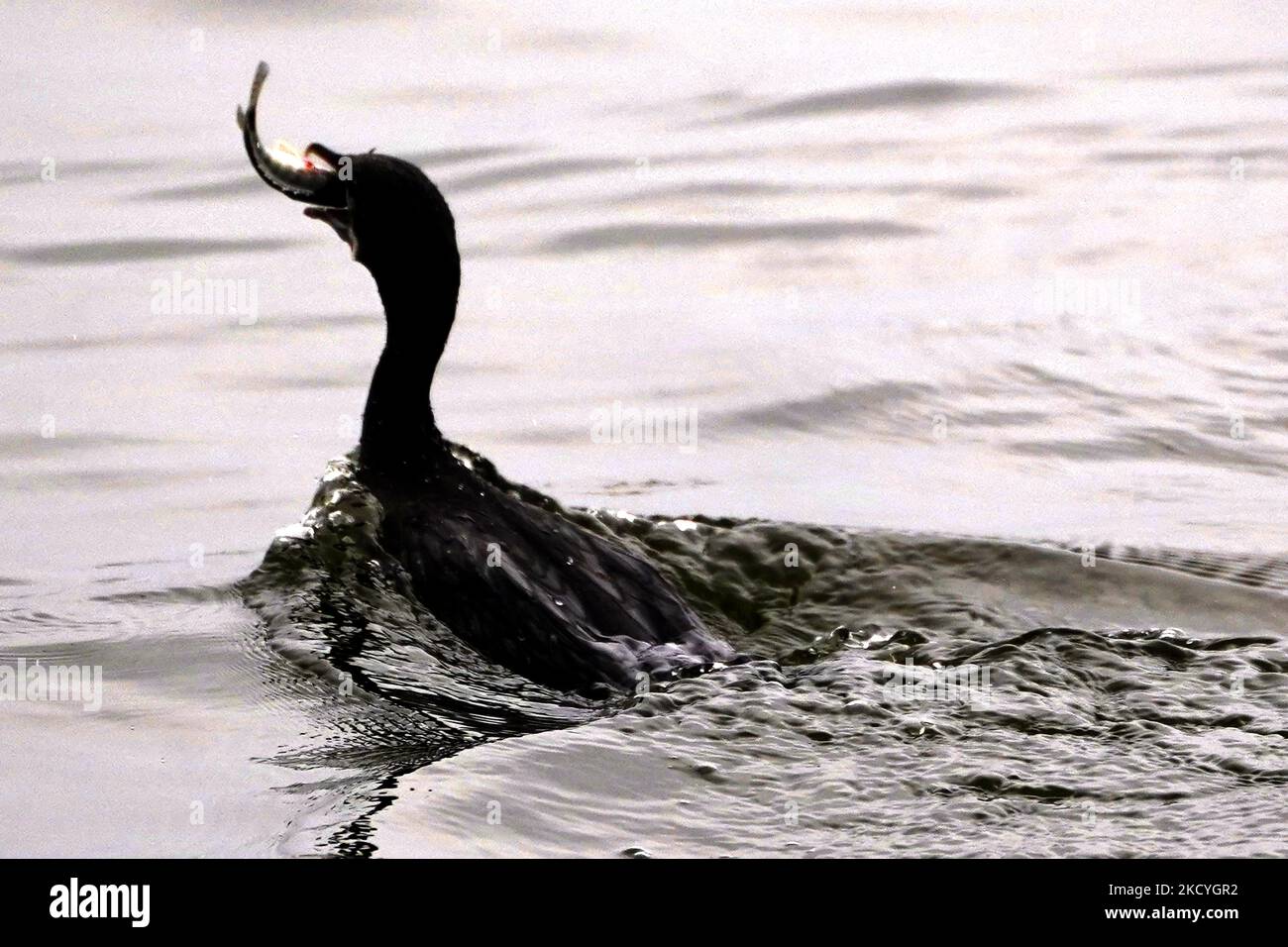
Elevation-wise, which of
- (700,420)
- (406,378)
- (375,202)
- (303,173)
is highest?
(303,173)

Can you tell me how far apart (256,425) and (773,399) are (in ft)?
8.77

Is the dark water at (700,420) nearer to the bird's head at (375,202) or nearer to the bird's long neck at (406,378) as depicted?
the bird's long neck at (406,378)

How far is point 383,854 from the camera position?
5.07 metres

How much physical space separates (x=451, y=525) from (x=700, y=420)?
3479mm

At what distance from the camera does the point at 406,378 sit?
7.46 meters

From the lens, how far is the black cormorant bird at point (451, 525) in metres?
6.57

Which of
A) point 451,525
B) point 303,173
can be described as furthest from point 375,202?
point 451,525

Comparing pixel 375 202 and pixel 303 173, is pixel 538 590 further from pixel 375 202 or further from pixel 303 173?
pixel 303 173

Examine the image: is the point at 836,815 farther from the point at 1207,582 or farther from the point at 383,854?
the point at 1207,582

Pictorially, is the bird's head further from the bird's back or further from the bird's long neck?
the bird's back

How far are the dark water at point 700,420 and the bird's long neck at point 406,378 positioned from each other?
227 millimetres

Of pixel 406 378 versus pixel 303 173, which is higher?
pixel 303 173

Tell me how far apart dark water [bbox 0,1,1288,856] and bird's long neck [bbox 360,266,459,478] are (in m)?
0.23

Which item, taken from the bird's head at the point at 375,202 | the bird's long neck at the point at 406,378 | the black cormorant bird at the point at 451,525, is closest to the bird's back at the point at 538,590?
the black cormorant bird at the point at 451,525
